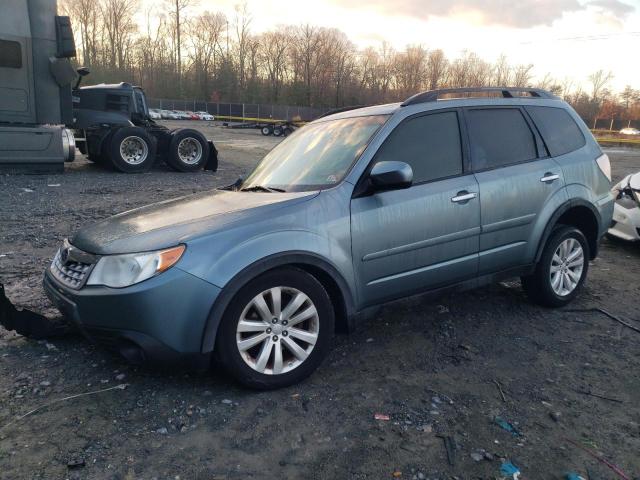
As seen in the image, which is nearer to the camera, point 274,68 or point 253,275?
point 253,275

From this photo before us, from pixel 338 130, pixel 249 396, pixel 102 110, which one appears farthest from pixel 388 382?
pixel 102 110

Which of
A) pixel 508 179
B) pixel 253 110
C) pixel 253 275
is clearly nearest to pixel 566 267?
pixel 508 179

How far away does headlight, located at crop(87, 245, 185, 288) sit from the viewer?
281 centimetres

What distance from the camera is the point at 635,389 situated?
3.24 meters

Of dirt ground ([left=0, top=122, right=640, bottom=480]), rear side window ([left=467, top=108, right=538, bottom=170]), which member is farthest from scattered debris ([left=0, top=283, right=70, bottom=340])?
rear side window ([left=467, top=108, right=538, bottom=170])

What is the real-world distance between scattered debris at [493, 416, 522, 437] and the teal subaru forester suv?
3.41ft

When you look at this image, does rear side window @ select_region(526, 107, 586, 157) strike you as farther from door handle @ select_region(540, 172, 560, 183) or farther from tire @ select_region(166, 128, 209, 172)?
tire @ select_region(166, 128, 209, 172)

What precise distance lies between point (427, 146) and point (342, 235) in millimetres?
1066

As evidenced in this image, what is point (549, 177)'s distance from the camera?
4.29 metres

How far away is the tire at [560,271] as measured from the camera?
4.42 metres

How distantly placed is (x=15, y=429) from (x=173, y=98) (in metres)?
77.2

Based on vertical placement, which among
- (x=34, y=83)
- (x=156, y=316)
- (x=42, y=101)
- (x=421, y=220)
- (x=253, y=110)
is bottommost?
(x=156, y=316)

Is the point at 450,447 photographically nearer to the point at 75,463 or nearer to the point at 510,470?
the point at 510,470

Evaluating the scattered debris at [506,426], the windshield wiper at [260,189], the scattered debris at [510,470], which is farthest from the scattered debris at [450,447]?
the windshield wiper at [260,189]
